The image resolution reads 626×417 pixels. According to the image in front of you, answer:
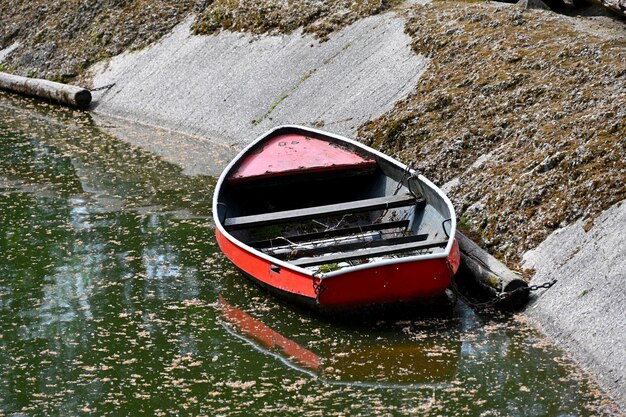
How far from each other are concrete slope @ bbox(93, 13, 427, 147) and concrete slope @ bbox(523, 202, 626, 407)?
21.4 feet

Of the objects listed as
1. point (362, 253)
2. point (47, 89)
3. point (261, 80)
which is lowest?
point (47, 89)

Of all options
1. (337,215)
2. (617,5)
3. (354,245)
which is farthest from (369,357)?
(617,5)

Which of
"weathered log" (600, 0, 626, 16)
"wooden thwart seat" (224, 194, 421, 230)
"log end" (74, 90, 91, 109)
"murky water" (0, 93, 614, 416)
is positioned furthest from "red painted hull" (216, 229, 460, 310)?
"log end" (74, 90, 91, 109)

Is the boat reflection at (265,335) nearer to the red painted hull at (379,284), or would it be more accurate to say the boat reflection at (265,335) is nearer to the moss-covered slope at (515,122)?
the red painted hull at (379,284)

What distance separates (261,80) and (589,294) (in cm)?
1156

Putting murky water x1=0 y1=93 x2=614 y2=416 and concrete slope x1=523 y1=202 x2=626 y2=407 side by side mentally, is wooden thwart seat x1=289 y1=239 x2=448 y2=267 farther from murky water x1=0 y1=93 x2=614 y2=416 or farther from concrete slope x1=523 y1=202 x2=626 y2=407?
concrete slope x1=523 y1=202 x2=626 y2=407

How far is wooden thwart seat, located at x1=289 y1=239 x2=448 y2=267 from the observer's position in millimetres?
11281

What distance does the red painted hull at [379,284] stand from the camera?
10.4m

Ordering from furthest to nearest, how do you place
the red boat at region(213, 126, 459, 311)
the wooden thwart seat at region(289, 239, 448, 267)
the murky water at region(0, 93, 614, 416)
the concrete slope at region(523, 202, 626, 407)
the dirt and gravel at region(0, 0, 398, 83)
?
the dirt and gravel at region(0, 0, 398, 83) → the wooden thwart seat at region(289, 239, 448, 267) → the red boat at region(213, 126, 459, 311) → the concrete slope at region(523, 202, 626, 407) → the murky water at region(0, 93, 614, 416)

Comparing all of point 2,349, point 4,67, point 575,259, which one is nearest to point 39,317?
point 2,349

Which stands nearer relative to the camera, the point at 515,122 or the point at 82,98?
the point at 515,122

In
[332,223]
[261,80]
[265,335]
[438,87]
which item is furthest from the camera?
[261,80]

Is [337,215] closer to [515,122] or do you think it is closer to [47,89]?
[515,122]

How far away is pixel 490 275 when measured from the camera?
11.1m
